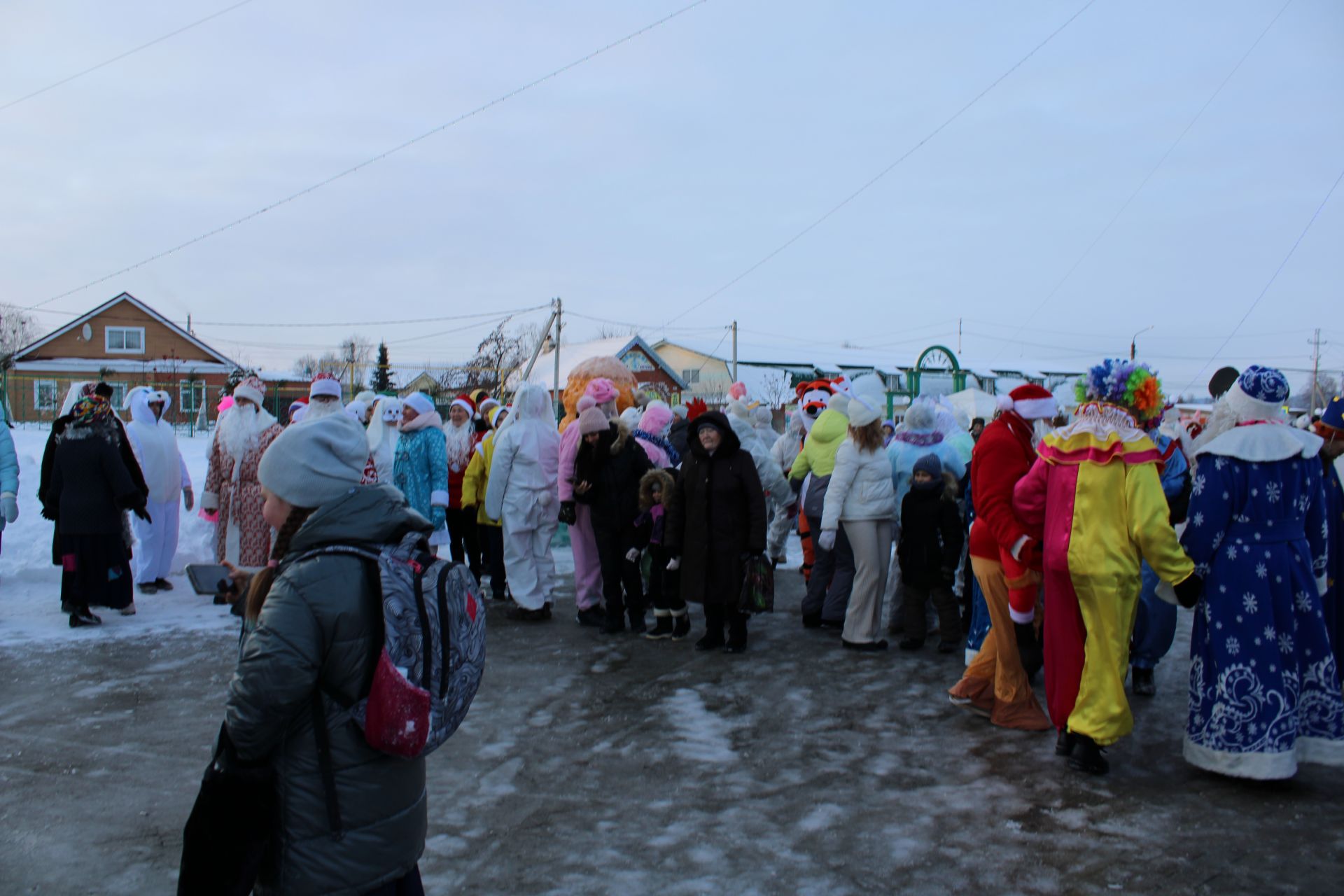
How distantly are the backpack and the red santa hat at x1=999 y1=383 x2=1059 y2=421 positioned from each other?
4071mm

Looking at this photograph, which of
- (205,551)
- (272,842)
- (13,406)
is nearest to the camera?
(272,842)

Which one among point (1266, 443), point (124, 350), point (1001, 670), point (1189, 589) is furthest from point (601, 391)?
point (124, 350)

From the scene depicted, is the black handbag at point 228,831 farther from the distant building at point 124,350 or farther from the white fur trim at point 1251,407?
the distant building at point 124,350

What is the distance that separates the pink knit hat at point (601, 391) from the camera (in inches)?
344

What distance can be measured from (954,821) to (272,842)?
9.51 ft

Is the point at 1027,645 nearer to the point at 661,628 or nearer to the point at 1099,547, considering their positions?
the point at 1099,547

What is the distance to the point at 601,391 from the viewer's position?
346 inches

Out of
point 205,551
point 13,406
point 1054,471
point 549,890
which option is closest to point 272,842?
point 549,890

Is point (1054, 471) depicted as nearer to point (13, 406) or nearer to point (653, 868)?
point (653, 868)

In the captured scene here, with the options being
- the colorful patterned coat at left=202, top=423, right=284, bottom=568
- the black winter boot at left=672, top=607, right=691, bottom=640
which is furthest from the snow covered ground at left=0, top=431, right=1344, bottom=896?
the colorful patterned coat at left=202, top=423, right=284, bottom=568

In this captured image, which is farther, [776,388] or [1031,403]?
[776,388]

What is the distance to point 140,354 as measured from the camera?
140 feet

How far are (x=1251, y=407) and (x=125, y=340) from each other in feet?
150

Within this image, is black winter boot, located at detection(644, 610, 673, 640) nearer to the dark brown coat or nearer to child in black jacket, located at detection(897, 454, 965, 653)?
the dark brown coat
